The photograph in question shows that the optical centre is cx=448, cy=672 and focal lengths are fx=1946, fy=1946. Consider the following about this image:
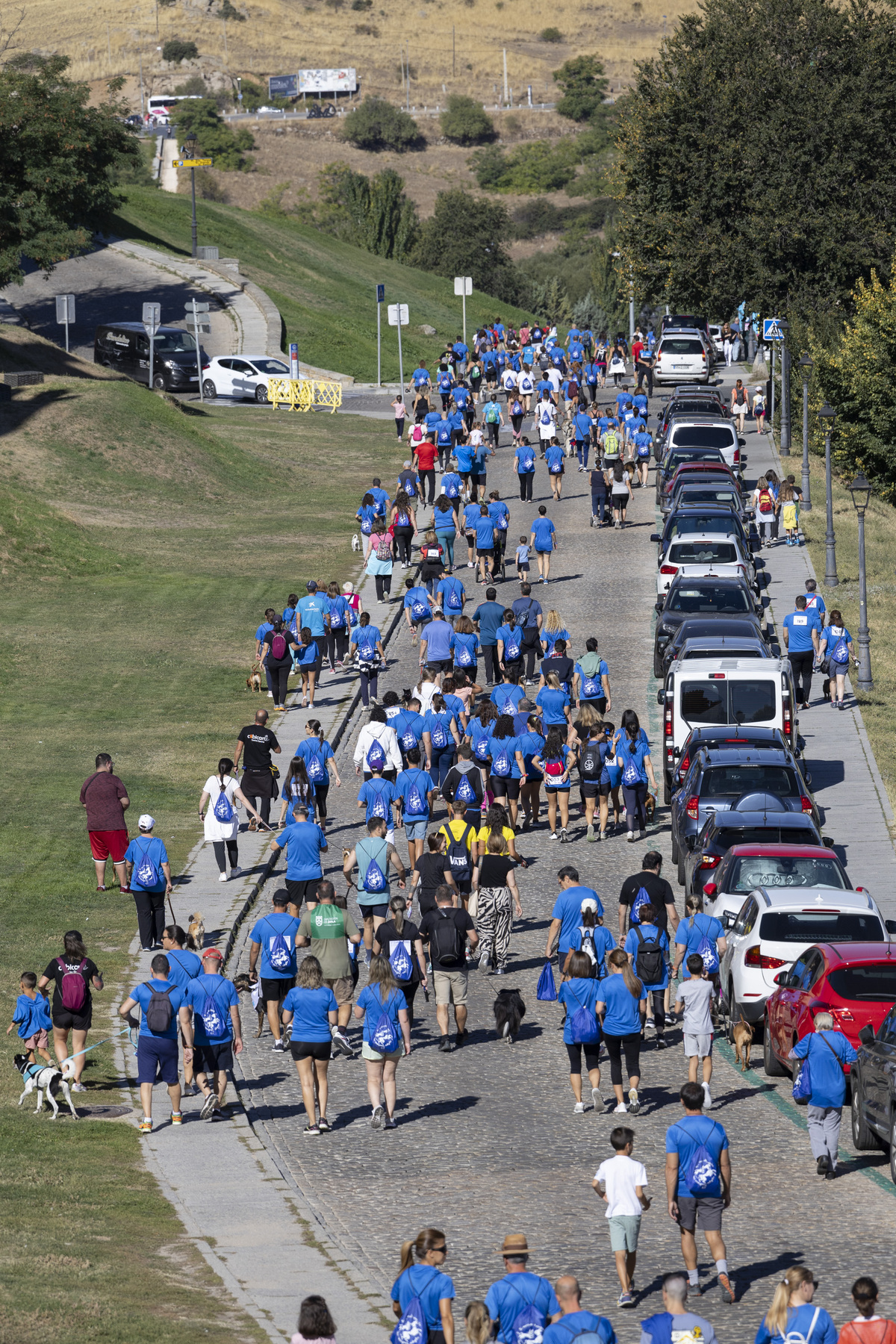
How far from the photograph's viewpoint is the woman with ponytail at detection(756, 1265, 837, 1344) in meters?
8.91

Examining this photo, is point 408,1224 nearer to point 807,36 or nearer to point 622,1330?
point 622,1330

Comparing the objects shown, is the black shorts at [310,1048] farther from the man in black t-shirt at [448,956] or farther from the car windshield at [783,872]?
the car windshield at [783,872]

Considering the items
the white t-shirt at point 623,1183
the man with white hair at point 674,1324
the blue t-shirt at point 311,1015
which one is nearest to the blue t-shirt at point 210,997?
the blue t-shirt at point 311,1015

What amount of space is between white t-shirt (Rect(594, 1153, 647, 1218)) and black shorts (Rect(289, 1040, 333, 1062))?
3.61 metres

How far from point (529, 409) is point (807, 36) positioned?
15.1 metres

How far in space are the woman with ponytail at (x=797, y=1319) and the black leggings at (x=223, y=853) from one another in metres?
13.5

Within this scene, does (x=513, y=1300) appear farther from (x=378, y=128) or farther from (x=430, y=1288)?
(x=378, y=128)

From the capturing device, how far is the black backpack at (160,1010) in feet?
48.9

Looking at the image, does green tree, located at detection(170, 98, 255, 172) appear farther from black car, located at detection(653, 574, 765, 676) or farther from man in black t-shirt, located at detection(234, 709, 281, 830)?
man in black t-shirt, located at detection(234, 709, 281, 830)

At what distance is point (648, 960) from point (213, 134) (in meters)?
167

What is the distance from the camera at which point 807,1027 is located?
14.9 meters

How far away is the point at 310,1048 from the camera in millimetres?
14578

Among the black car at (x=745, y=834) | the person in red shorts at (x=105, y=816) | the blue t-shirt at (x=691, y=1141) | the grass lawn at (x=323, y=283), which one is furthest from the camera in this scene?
the grass lawn at (x=323, y=283)

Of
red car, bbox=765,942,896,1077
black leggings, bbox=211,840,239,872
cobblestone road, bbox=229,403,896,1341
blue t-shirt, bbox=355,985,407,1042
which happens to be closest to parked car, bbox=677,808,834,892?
cobblestone road, bbox=229,403,896,1341
